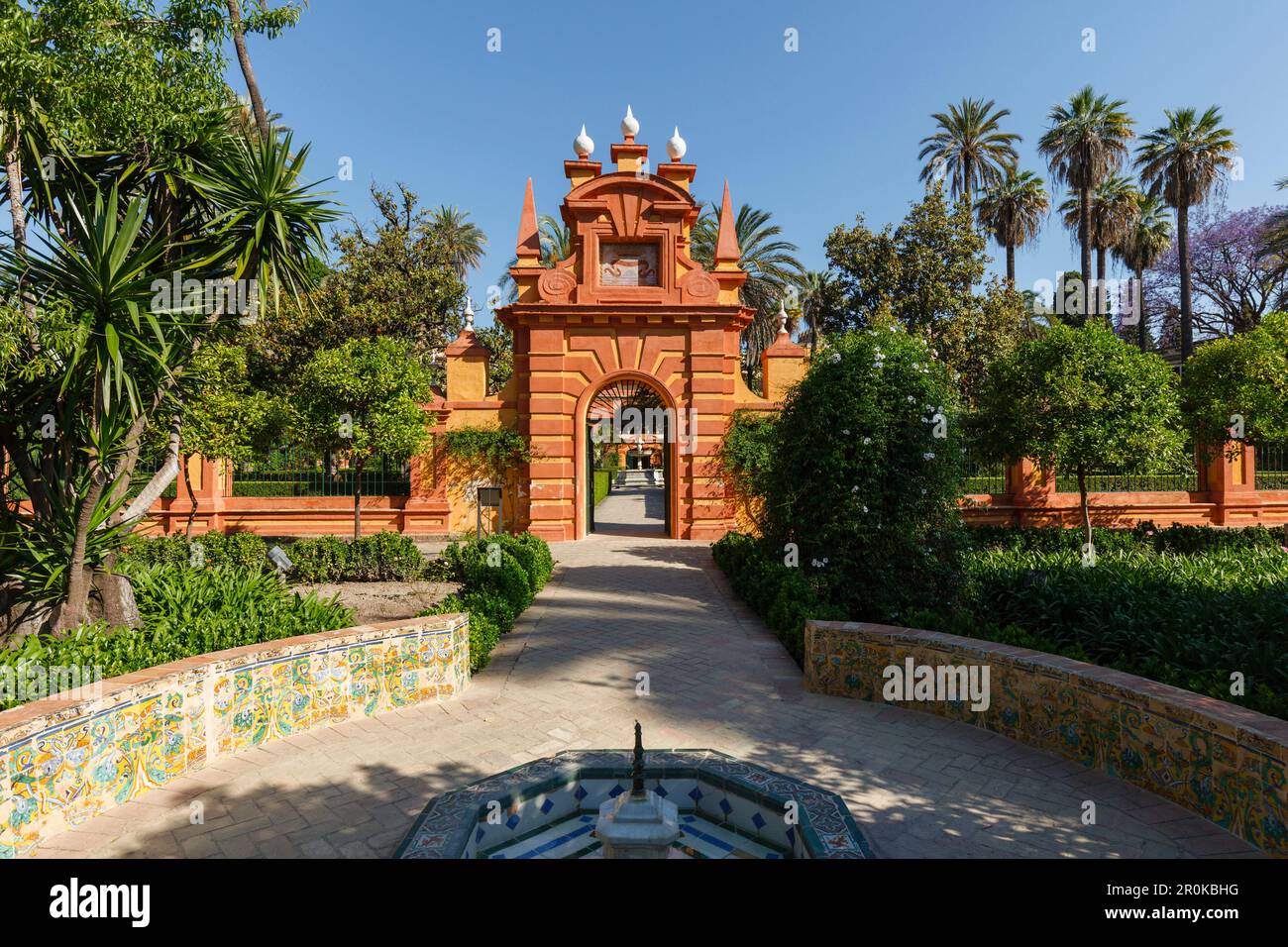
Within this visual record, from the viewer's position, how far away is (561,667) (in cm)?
658

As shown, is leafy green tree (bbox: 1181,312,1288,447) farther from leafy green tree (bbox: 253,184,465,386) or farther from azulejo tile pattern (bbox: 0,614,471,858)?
leafy green tree (bbox: 253,184,465,386)

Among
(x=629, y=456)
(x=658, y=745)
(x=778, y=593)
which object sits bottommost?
(x=658, y=745)

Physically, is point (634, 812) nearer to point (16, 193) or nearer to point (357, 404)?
point (16, 193)

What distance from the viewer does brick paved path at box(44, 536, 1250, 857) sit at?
11.3 feet

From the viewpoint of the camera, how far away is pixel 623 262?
16094mm

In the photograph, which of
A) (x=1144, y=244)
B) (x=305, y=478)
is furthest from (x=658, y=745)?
(x=1144, y=244)

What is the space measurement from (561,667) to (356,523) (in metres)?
8.65

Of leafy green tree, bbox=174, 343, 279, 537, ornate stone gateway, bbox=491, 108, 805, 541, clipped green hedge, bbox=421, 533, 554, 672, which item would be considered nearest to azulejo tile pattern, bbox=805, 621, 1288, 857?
clipped green hedge, bbox=421, 533, 554, 672

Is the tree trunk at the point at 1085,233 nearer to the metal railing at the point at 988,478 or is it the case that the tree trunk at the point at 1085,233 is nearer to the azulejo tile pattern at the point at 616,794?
the metal railing at the point at 988,478

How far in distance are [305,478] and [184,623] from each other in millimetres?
11679

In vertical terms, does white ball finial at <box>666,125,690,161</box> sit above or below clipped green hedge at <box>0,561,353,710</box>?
above

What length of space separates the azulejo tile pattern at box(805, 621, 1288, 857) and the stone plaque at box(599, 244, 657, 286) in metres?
12.2
